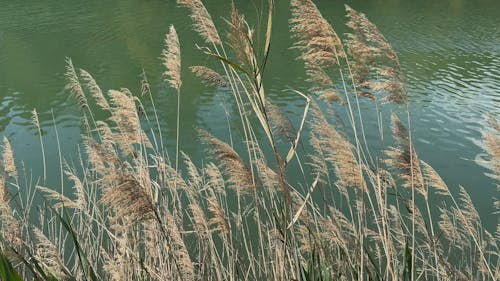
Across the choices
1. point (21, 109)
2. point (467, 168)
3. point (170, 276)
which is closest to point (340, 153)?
point (170, 276)

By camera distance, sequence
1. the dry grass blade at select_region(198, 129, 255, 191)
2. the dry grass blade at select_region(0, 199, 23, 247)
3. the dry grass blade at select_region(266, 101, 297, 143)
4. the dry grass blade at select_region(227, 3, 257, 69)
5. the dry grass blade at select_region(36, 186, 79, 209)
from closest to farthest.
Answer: the dry grass blade at select_region(227, 3, 257, 69)
the dry grass blade at select_region(198, 129, 255, 191)
the dry grass blade at select_region(36, 186, 79, 209)
the dry grass blade at select_region(266, 101, 297, 143)
the dry grass blade at select_region(0, 199, 23, 247)

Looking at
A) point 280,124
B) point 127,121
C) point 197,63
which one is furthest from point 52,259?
point 197,63

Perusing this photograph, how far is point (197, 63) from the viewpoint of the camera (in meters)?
14.8

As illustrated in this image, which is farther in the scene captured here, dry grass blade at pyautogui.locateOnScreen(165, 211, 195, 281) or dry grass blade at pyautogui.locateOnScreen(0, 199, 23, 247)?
dry grass blade at pyautogui.locateOnScreen(0, 199, 23, 247)

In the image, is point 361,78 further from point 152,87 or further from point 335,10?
point 335,10

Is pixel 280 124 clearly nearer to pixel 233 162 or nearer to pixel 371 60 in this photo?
pixel 371 60

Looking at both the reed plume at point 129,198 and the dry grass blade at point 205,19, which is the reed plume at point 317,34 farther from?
the reed plume at point 129,198

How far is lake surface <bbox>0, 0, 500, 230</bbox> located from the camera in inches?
362

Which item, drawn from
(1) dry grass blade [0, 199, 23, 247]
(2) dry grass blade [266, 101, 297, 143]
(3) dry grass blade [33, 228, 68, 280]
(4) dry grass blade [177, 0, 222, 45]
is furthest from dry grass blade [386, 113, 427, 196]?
(1) dry grass blade [0, 199, 23, 247]

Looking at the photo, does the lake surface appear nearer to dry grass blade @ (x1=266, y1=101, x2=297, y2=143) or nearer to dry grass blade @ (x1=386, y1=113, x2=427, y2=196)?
dry grass blade @ (x1=266, y1=101, x2=297, y2=143)

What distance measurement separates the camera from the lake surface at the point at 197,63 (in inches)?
362

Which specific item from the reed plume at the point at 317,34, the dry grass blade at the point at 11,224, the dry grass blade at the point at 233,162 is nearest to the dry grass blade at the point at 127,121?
the dry grass blade at the point at 11,224

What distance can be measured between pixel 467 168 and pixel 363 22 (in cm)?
685

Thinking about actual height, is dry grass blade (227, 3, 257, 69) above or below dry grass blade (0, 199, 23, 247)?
above
